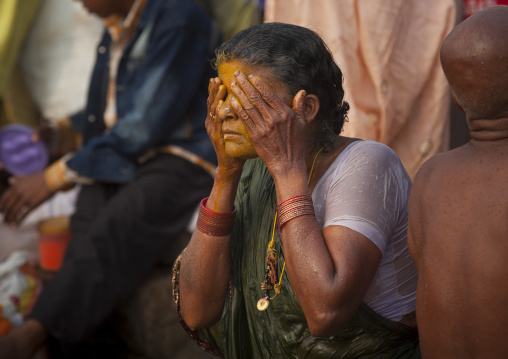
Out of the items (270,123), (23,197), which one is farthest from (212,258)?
(23,197)

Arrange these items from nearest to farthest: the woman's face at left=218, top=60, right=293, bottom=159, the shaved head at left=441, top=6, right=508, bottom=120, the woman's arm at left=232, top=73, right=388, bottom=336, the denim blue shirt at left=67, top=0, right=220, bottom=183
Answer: the shaved head at left=441, top=6, right=508, bottom=120 < the woman's arm at left=232, top=73, right=388, bottom=336 < the woman's face at left=218, top=60, right=293, bottom=159 < the denim blue shirt at left=67, top=0, right=220, bottom=183

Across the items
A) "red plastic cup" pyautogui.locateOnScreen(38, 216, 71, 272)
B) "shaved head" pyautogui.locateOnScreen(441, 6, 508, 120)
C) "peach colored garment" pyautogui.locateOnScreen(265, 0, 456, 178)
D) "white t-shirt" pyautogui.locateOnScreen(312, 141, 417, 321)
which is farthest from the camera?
"red plastic cup" pyautogui.locateOnScreen(38, 216, 71, 272)

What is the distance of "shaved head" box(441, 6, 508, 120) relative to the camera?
154 cm

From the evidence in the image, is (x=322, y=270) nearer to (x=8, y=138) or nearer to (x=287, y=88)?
(x=287, y=88)

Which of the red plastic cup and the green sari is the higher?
the green sari

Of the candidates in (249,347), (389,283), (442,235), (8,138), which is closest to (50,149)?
(8,138)

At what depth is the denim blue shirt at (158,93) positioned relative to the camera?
388 cm

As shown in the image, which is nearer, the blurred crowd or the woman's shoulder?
the woman's shoulder

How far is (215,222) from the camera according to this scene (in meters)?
2.16

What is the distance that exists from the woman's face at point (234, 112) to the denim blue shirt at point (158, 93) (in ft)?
6.16

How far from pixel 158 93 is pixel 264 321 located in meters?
2.13

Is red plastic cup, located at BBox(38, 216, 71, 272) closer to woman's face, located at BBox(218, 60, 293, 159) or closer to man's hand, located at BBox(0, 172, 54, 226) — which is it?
man's hand, located at BBox(0, 172, 54, 226)

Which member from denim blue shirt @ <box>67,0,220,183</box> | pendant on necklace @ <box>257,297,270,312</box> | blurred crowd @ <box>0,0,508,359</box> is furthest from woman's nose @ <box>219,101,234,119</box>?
denim blue shirt @ <box>67,0,220,183</box>

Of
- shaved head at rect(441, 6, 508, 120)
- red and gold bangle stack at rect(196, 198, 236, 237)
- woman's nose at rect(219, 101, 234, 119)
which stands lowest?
red and gold bangle stack at rect(196, 198, 236, 237)
